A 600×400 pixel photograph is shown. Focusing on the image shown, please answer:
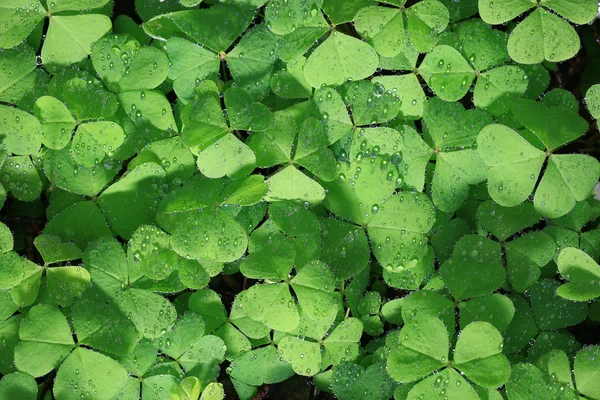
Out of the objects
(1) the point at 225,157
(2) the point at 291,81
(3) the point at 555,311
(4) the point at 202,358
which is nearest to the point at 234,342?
(4) the point at 202,358

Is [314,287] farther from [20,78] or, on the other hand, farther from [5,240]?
[20,78]

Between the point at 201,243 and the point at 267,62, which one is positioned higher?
the point at 267,62

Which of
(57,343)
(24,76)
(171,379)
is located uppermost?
(24,76)

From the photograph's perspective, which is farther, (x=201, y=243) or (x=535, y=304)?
(x=535, y=304)

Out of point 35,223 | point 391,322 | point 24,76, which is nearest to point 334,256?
point 391,322

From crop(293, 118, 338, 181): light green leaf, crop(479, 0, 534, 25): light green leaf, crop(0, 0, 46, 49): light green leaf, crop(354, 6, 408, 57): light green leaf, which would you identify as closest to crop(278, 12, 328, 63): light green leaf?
crop(354, 6, 408, 57): light green leaf

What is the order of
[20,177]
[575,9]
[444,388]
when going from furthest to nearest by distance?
[20,177] < [575,9] < [444,388]

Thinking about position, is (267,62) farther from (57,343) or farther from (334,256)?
(57,343)
